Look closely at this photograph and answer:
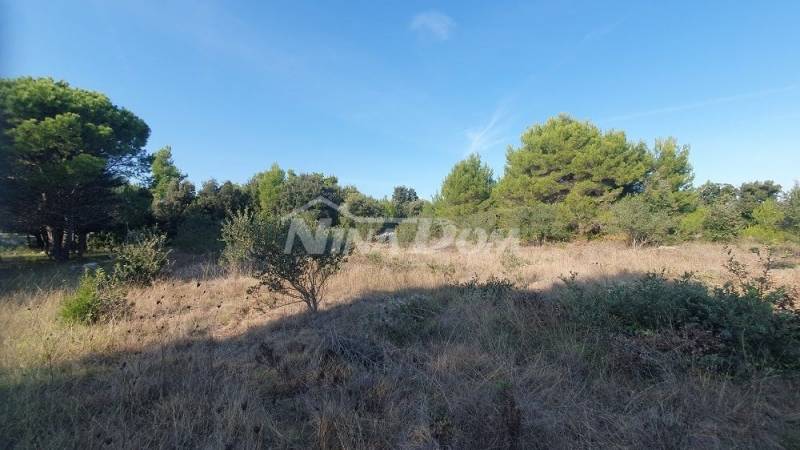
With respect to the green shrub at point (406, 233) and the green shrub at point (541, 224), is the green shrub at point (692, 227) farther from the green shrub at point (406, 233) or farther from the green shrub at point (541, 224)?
the green shrub at point (406, 233)

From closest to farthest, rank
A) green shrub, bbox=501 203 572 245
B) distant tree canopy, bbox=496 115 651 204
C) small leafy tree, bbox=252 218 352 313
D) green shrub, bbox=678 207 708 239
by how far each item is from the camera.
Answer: small leafy tree, bbox=252 218 352 313, green shrub, bbox=678 207 708 239, green shrub, bbox=501 203 572 245, distant tree canopy, bbox=496 115 651 204

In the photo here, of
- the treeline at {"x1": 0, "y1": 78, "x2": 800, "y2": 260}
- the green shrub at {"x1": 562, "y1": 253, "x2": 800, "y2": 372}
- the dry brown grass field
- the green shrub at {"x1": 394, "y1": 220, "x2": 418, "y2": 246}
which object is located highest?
the treeline at {"x1": 0, "y1": 78, "x2": 800, "y2": 260}

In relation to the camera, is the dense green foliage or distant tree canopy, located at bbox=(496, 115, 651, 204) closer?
the dense green foliage

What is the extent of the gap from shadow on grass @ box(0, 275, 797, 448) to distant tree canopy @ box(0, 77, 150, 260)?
1137 centimetres

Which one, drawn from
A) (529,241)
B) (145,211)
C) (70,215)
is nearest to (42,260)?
(70,215)

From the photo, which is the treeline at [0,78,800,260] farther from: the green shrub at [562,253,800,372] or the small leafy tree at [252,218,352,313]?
the green shrub at [562,253,800,372]

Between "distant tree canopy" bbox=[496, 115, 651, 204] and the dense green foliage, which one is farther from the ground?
"distant tree canopy" bbox=[496, 115, 651, 204]

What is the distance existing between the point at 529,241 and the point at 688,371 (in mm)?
15344

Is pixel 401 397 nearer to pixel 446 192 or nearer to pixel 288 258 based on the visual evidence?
pixel 288 258

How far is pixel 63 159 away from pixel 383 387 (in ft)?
51.4

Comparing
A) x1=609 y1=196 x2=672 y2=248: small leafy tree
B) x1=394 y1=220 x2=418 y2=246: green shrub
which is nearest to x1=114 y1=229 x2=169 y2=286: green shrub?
x1=394 y1=220 x2=418 y2=246: green shrub

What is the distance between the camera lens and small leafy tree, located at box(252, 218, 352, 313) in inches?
194

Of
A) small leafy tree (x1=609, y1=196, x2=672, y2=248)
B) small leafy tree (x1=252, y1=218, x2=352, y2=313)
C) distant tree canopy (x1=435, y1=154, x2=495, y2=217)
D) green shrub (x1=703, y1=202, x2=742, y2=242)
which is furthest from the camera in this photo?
distant tree canopy (x1=435, y1=154, x2=495, y2=217)

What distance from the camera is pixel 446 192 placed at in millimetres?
23688
